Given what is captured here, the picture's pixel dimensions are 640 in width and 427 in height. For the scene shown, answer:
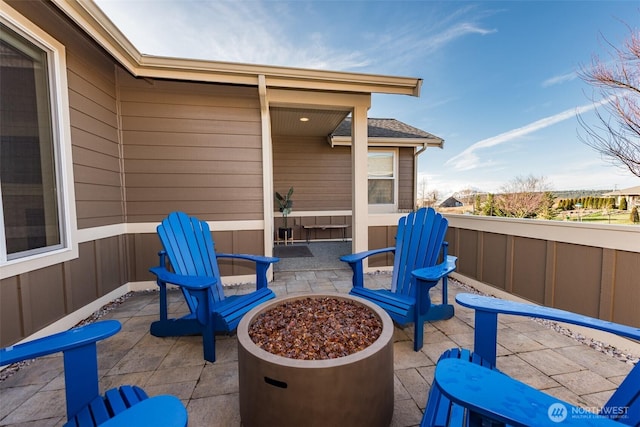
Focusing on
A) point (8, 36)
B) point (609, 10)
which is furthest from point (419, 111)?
point (8, 36)

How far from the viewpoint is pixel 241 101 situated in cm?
349

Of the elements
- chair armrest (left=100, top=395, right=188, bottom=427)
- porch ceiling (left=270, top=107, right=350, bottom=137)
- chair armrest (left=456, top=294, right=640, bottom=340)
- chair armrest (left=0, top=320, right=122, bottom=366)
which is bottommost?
chair armrest (left=100, top=395, right=188, bottom=427)

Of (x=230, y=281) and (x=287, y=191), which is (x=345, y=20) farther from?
(x=230, y=281)

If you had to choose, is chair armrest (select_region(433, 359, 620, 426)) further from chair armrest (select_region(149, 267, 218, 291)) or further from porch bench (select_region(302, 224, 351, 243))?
porch bench (select_region(302, 224, 351, 243))

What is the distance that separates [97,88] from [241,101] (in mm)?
1542

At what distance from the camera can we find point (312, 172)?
21.8 feet

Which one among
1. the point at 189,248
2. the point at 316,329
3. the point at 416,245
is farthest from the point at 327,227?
the point at 316,329

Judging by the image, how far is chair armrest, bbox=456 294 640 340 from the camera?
3.14 feet

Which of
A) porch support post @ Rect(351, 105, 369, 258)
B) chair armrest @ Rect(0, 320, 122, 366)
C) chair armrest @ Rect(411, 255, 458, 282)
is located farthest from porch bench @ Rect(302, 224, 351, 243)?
chair armrest @ Rect(0, 320, 122, 366)

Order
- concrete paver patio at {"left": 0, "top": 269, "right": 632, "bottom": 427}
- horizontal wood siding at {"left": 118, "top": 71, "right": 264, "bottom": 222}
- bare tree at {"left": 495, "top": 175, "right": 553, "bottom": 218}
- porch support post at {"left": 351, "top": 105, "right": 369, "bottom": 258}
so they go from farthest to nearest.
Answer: bare tree at {"left": 495, "top": 175, "right": 553, "bottom": 218}
porch support post at {"left": 351, "top": 105, "right": 369, "bottom": 258}
horizontal wood siding at {"left": 118, "top": 71, "right": 264, "bottom": 222}
concrete paver patio at {"left": 0, "top": 269, "right": 632, "bottom": 427}

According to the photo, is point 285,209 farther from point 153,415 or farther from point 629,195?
point 629,195

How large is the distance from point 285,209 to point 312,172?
4.08 feet

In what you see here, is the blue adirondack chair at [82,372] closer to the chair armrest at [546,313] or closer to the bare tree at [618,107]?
the chair armrest at [546,313]

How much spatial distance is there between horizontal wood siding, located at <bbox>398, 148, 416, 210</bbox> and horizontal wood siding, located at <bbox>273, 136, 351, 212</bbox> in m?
1.35
